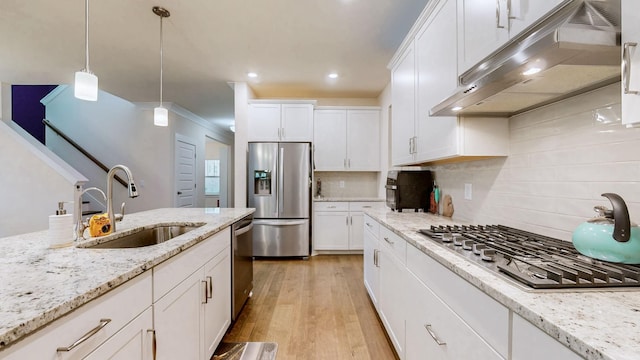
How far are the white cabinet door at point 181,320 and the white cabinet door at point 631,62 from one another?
1609 millimetres

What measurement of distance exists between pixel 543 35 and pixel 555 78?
295 mm

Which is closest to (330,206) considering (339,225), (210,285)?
(339,225)

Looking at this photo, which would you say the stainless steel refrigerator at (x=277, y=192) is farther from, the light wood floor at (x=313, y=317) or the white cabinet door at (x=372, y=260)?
the white cabinet door at (x=372, y=260)

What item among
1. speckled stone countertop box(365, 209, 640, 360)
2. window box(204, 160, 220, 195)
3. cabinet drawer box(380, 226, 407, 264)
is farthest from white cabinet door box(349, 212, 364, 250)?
window box(204, 160, 220, 195)

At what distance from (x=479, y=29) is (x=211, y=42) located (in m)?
2.57

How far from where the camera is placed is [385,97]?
162 inches

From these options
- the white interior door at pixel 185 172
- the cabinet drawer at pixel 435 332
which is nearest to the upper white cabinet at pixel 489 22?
the cabinet drawer at pixel 435 332

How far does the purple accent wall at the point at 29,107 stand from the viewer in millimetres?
4898

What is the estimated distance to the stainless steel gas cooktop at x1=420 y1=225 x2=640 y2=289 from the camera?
71cm

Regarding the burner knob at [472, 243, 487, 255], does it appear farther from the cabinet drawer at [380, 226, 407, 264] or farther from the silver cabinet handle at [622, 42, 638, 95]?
the silver cabinet handle at [622, 42, 638, 95]

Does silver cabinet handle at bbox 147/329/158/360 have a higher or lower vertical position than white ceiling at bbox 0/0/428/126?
lower

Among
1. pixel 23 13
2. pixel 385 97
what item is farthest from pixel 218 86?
pixel 385 97

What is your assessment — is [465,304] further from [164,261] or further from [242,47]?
[242,47]

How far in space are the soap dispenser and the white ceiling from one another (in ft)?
6.38
